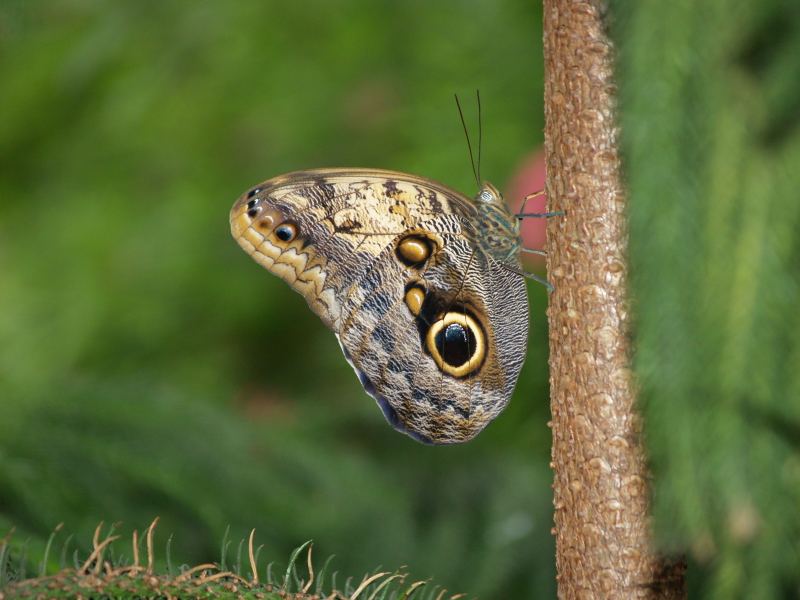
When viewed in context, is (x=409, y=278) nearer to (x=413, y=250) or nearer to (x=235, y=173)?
(x=413, y=250)

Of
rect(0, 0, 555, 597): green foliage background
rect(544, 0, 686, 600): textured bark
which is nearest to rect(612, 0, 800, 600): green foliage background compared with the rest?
rect(544, 0, 686, 600): textured bark

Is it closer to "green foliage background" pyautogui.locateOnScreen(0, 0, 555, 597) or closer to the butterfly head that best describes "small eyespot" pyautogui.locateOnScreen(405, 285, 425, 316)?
the butterfly head

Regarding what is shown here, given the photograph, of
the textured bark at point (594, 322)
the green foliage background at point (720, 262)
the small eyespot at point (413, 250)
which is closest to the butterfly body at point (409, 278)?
the small eyespot at point (413, 250)

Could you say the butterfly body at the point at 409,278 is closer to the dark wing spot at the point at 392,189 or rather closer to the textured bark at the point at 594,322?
the dark wing spot at the point at 392,189

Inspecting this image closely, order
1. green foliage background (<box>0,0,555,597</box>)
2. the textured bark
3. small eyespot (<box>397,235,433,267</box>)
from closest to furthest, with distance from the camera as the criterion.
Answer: the textured bark, small eyespot (<box>397,235,433,267</box>), green foliage background (<box>0,0,555,597</box>)

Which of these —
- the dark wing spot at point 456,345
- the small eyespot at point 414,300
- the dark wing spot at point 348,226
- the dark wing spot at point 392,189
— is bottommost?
the dark wing spot at point 456,345

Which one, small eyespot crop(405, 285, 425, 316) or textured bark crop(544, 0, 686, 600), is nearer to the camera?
textured bark crop(544, 0, 686, 600)
